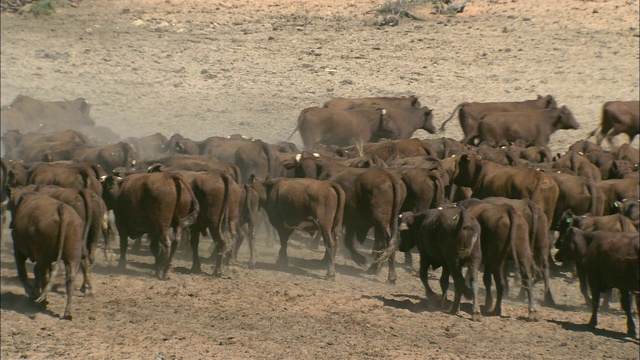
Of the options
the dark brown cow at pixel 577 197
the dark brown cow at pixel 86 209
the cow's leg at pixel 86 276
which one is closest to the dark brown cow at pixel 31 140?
the dark brown cow at pixel 86 209

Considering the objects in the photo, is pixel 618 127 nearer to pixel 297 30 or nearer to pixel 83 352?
pixel 297 30

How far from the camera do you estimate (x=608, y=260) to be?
40.1ft

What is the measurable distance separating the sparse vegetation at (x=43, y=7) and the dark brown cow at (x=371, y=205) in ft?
79.5

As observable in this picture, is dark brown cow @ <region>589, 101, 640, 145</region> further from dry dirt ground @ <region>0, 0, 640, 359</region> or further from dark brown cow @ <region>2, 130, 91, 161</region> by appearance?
dark brown cow @ <region>2, 130, 91, 161</region>

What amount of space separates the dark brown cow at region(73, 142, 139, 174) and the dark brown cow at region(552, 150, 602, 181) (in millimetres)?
7254

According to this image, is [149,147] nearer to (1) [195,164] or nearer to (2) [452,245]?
(1) [195,164]

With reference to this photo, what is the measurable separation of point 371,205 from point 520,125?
8.55m

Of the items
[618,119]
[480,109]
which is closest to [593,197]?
[480,109]

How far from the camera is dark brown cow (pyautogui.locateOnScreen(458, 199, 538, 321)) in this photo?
41.8 ft

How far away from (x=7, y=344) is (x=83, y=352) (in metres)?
0.94

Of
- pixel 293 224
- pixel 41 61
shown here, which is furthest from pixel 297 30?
pixel 293 224

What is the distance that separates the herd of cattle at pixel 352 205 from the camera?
12414mm

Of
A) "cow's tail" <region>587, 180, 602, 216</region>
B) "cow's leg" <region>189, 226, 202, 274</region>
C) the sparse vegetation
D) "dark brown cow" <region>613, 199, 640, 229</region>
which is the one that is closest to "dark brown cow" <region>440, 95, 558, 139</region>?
"cow's tail" <region>587, 180, 602, 216</region>

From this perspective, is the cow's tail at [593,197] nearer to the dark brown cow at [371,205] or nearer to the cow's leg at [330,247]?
the dark brown cow at [371,205]
